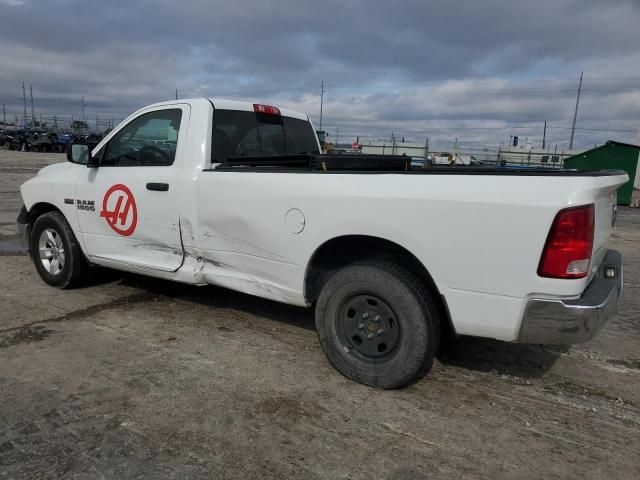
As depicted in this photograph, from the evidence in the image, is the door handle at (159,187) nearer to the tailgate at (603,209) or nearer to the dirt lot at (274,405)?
A: the dirt lot at (274,405)

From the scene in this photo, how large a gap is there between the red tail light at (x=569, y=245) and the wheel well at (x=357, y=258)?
0.65 metres

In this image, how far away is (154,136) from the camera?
14.7 ft

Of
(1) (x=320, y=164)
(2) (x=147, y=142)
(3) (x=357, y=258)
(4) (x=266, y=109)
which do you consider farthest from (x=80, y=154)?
(3) (x=357, y=258)

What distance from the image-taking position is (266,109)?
192 inches

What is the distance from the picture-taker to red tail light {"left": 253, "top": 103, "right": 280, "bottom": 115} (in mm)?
4759

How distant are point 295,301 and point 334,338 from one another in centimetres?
44

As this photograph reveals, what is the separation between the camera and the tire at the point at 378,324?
3072 mm

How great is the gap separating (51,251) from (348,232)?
372cm

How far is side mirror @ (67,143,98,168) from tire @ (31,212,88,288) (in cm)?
68

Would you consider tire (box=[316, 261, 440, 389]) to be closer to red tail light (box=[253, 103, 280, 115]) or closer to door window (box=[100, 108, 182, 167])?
door window (box=[100, 108, 182, 167])

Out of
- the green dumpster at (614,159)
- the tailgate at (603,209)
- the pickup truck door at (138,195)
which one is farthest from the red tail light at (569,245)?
the green dumpster at (614,159)

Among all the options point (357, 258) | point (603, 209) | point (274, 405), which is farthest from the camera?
point (357, 258)

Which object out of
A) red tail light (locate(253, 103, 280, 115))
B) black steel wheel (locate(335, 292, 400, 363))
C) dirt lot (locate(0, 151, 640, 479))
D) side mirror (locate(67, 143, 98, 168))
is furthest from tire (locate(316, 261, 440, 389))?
side mirror (locate(67, 143, 98, 168))

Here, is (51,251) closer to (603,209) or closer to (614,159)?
(603,209)
